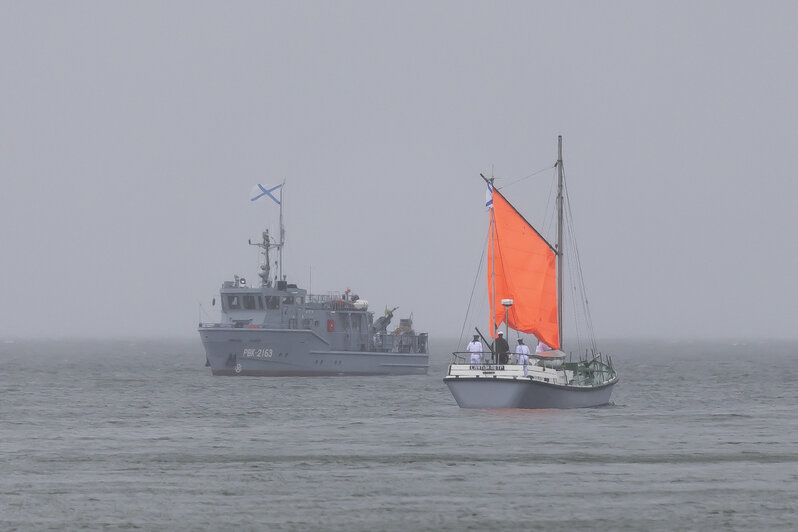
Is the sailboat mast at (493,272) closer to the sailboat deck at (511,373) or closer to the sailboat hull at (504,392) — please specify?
the sailboat deck at (511,373)

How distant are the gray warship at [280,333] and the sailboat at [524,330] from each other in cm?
2894

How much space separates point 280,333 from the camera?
80.7 m

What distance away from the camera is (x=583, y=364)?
54844 millimetres

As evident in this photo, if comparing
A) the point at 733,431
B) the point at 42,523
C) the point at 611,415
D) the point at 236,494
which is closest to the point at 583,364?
the point at 611,415

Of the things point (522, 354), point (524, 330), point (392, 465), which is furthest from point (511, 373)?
point (392, 465)

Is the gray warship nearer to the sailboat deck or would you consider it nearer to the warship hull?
the warship hull

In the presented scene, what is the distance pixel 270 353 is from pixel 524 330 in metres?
31.0

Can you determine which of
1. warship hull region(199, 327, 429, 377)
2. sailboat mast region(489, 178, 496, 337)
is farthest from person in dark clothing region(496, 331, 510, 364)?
warship hull region(199, 327, 429, 377)

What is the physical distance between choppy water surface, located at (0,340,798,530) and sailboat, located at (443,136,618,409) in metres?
0.90

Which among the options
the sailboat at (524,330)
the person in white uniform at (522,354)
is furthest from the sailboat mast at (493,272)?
the person in white uniform at (522,354)

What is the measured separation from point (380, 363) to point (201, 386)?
50.4 feet

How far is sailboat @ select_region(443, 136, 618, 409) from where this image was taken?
4744cm

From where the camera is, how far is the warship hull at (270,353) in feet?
265

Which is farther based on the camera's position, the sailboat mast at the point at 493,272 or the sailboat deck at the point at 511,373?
the sailboat mast at the point at 493,272
